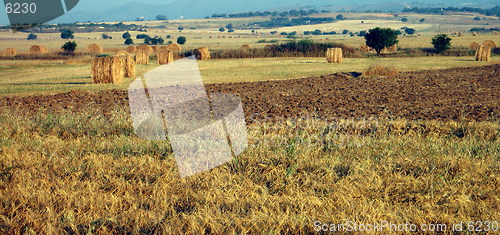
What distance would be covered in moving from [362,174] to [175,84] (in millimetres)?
21206

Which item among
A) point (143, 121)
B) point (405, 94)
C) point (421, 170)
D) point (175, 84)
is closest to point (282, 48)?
point (175, 84)

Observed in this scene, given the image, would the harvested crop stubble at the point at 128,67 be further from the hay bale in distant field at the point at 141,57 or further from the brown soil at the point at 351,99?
the hay bale in distant field at the point at 141,57

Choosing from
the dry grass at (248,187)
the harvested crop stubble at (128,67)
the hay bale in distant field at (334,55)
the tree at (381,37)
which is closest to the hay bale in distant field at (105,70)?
the harvested crop stubble at (128,67)

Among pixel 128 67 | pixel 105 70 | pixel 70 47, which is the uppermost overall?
pixel 105 70

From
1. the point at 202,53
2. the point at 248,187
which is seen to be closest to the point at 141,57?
the point at 202,53

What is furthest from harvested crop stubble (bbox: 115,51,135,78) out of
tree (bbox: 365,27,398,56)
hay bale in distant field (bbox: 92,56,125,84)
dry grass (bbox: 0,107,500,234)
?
tree (bbox: 365,27,398,56)

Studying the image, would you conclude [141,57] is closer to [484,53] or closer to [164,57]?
[164,57]

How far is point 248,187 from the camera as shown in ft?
16.8

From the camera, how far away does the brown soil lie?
586 inches

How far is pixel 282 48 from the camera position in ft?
186

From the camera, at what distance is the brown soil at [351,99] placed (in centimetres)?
1489

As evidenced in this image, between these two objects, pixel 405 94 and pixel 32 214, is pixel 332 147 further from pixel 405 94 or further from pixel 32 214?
pixel 405 94

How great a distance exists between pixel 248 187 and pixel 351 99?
1414cm

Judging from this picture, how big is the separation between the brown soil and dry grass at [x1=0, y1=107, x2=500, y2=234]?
7.02 m
